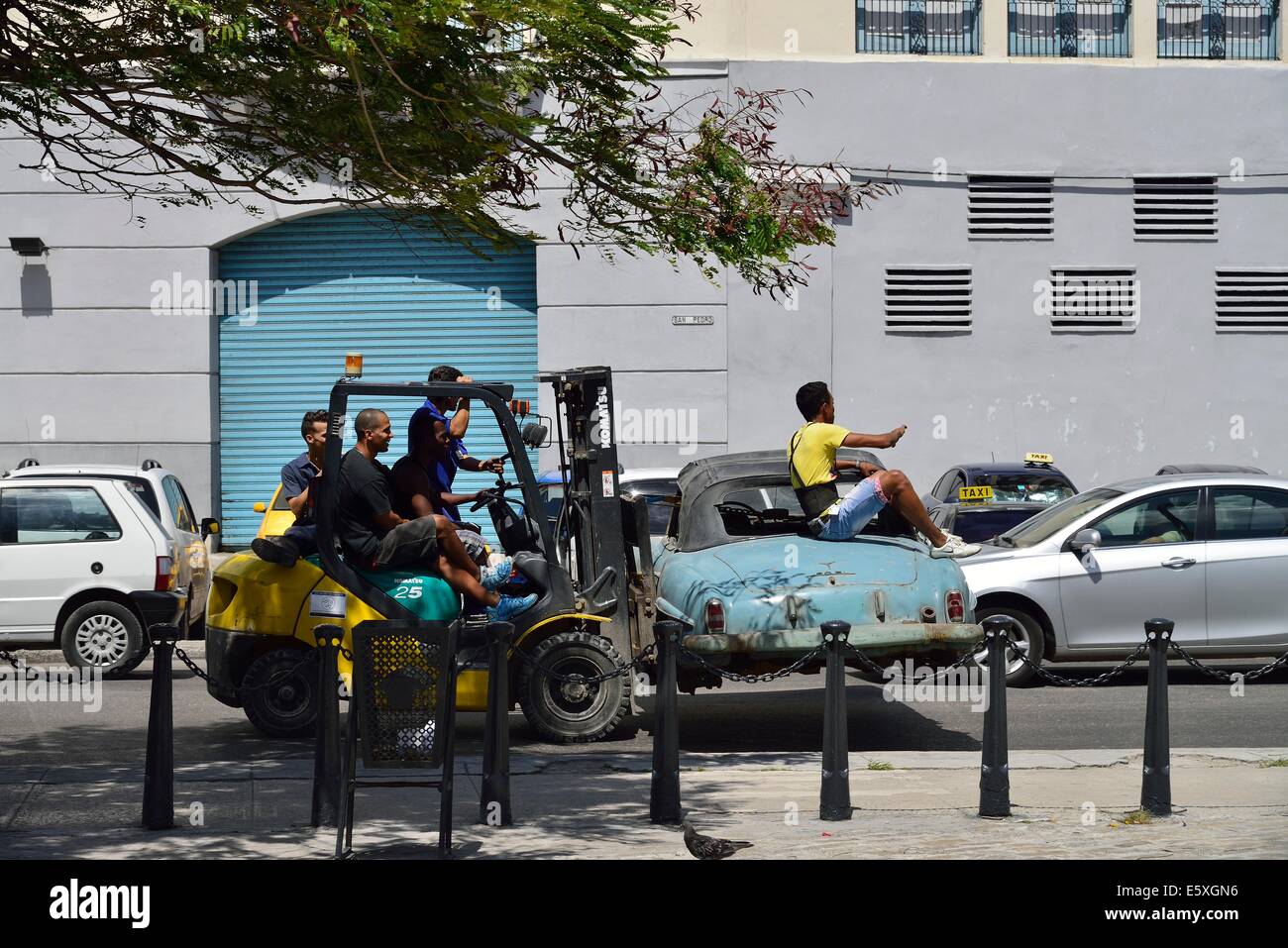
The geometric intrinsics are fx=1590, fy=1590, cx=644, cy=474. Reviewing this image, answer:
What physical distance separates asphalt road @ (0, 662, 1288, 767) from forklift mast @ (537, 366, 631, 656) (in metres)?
1.08

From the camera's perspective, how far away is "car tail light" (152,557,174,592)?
13.6 m

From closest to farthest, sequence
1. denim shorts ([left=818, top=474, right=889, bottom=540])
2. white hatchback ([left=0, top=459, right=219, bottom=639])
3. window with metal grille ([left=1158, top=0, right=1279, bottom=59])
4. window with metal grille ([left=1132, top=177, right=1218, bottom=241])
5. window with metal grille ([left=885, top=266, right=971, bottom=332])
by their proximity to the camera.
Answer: denim shorts ([left=818, top=474, right=889, bottom=540]) < white hatchback ([left=0, top=459, right=219, bottom=639]) < window with metal grille ([left=885, top=266, right=971, bottom=332]) < window with metal grille ([left=1132, top=177, right=1218, bottom=241]) < window with metal grille ([left=1158, top=0, right=1279, bottom=59])

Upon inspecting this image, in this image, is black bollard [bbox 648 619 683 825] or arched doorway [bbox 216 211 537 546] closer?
black bollard [bbox 648 619 683 825]

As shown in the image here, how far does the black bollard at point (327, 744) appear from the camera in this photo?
793 cm

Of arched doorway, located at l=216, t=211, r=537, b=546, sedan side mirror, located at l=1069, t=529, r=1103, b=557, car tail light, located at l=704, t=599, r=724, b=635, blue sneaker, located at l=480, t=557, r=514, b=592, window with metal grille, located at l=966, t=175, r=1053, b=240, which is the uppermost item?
window with metal grille, located at l=966, t=175, r=1053, b=240

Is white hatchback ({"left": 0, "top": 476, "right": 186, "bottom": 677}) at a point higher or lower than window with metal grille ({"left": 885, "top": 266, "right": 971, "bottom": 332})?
lower

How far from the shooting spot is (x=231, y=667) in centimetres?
1045

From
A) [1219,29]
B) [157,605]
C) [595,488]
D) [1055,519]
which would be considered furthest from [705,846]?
[1219,29]

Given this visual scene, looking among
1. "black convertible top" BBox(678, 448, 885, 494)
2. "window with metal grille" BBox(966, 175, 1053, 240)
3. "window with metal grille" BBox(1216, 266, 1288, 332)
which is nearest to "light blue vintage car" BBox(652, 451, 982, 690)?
"black convertible top" BBox(678, 448, 885, 494)

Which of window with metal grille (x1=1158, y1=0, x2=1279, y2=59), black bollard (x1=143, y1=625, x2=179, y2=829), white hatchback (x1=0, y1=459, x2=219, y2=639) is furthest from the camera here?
window with metal grille (x1=1158, y1=0, x2=1279, y2=59)

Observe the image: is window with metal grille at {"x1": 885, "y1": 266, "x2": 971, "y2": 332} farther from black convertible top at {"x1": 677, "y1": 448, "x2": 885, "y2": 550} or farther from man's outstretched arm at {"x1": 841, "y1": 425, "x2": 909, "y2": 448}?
man's outstretched arm at {"x1": 841, "y1": 425, "x2": 909, "y2": 448}

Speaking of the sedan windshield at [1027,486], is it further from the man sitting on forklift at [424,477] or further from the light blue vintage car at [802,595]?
the man sitting on forklift at [424,477]

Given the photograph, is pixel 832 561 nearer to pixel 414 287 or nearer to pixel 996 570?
pixel 996 570

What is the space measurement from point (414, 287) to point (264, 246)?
2.21 meters
